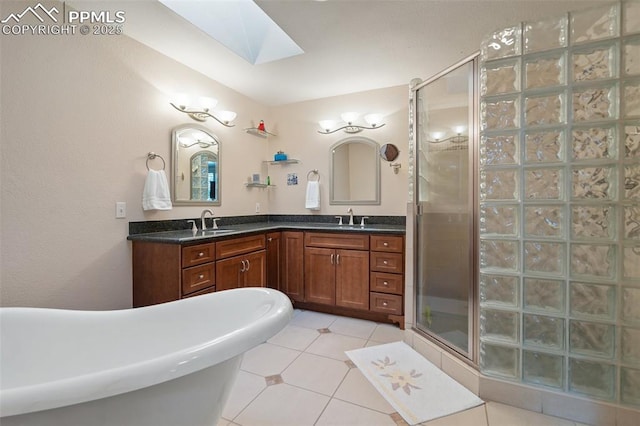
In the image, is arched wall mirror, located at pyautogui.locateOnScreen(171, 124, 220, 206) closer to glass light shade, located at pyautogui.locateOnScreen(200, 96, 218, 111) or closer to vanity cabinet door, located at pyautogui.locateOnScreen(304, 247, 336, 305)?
glass light shade, located at pyautogui.locateOnScreen(200, 96, 218, 111)

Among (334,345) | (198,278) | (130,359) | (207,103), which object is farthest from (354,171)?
(130,359)

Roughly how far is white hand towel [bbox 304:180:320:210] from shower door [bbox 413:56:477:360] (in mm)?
1391

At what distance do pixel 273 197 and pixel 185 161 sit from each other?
51.6 inches

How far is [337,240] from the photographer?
2727 millimetres

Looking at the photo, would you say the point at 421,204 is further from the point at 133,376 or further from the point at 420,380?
the point at 133,376

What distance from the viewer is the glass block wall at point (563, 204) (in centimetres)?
133

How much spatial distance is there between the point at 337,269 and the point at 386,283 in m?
0.48

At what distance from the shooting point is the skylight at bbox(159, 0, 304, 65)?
2.06 m

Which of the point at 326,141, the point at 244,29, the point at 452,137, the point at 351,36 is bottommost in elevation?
the point at 452,137

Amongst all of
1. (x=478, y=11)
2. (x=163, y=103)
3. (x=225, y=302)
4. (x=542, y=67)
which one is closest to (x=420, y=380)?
(x=225, y=302)

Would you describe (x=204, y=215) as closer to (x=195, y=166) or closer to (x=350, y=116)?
(x=195, y=166)

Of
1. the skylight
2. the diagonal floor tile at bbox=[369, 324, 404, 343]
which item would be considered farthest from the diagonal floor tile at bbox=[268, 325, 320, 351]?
the skylight

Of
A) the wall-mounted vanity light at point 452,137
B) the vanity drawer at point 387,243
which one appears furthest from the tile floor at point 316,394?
the wall-mounted vanity light at point 452,137

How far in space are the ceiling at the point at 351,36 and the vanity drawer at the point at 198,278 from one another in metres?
1.75
